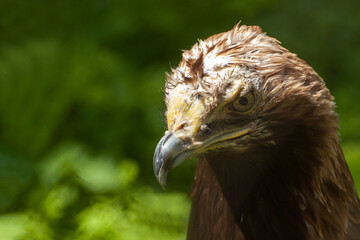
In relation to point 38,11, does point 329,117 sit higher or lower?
lower

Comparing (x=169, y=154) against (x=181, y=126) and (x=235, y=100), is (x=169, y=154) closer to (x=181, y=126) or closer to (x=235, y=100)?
(x=181, y=126)

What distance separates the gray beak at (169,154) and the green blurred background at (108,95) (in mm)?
1416

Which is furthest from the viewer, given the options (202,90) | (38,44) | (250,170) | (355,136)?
(38,44)

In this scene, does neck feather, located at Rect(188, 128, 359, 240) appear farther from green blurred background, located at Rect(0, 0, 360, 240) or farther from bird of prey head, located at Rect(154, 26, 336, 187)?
green blurred background, located at Rect(0, 0, 360, 240)

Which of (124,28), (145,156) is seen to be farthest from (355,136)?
(124,28)

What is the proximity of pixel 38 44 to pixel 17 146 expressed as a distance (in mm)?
950

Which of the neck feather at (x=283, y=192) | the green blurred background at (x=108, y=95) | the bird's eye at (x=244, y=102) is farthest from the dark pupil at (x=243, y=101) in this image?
the green blurred background at (x=108, y=95)

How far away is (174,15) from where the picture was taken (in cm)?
577

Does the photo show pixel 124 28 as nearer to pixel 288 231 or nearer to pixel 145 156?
pixel 145 156

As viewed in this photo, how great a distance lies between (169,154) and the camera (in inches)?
98.2

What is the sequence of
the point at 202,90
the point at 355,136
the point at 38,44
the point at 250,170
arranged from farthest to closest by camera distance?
1. the point at 38,44
2. the point at 355,136
3. the point at 250,170
4. the point at 202,90

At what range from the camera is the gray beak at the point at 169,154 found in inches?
98.2

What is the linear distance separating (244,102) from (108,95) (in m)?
2.82

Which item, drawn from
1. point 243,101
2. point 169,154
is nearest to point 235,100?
point 243,101
